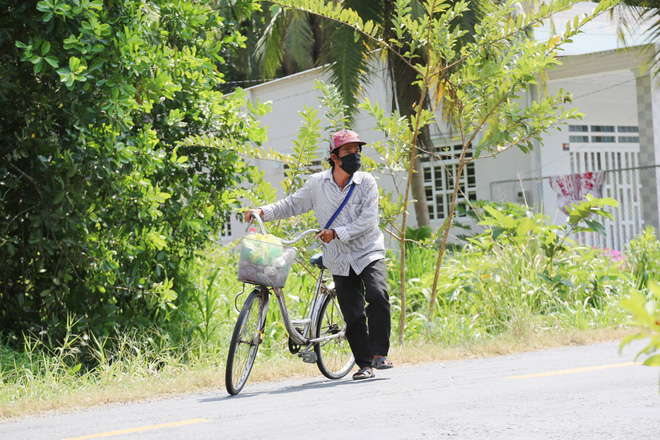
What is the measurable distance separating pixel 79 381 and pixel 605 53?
43.0 ft

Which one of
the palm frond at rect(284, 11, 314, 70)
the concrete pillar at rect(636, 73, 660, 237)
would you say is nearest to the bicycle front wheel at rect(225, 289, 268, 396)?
the concrete pillar at rect(636, 73, 660, 237)

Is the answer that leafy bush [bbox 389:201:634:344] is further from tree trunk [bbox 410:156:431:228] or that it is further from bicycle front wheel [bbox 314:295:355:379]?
tree trunk [bbox 410:156:431:228]

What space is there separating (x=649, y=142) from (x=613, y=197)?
1289mm

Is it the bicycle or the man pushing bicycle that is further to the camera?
the man pushing bicycle

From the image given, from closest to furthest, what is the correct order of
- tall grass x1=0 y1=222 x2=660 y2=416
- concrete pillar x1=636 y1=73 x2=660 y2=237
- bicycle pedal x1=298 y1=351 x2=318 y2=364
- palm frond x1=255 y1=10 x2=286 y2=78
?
bicycle pedal x1=298 y1=351 x2=318 y2=364 < tall grass x1=0 y1=222 x2=660 y2=416 < concrete pillar x1=636 y1=73 x2=660 y2=237 < palm frond x1=255 y1=10 x2=286 y2=78

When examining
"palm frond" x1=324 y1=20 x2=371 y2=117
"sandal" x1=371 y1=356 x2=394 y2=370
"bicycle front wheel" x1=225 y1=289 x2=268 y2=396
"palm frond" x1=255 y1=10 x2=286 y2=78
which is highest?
"palm frond" x1=255 y1=10 x2=286 y2=78

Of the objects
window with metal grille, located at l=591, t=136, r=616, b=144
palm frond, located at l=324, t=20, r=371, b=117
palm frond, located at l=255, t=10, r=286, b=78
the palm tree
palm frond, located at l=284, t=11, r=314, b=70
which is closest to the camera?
the palm tree

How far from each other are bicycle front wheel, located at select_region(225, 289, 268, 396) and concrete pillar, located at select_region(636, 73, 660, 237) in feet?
41.0

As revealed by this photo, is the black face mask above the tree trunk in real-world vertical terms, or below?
above

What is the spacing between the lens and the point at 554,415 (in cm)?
477

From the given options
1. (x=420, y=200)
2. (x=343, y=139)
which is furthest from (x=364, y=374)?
(x=420, y=200)

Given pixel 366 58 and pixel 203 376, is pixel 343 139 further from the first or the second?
pixel 366 58

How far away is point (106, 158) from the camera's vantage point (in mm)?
7340

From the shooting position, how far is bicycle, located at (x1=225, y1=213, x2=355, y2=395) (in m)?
6.06
